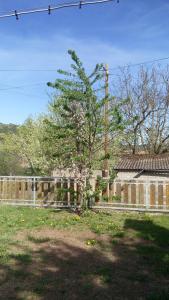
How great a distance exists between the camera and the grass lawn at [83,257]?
572cm

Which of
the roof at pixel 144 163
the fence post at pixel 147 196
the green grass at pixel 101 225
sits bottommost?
the green grass at pixel 101 225

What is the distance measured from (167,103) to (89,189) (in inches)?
1115

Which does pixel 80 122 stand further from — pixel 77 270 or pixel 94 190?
pixel 77 270

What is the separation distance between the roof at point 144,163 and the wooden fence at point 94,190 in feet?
56.4

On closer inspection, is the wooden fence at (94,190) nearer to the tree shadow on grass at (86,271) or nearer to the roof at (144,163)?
the tree shadow on grass at (86,271)

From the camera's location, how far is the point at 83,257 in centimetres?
768

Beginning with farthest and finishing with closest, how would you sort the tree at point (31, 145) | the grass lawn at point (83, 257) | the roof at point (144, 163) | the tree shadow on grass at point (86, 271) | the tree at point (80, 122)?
the roof at point (144, 163) < the tree at point (31, 145) < the tree at point (80, 122) < the grass lawn at point (83, 257) < the tree shadow on grass at point (86, 271)

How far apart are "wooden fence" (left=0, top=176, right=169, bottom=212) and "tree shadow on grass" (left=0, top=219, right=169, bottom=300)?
469 centimetres

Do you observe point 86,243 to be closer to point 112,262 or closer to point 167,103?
point 112,262

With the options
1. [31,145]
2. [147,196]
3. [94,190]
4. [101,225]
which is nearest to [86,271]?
[101,225]

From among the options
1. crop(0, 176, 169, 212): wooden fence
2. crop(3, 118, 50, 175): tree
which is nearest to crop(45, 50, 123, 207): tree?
crop(0, 176, 169, 212): wooden fence

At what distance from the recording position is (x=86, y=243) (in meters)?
8.84

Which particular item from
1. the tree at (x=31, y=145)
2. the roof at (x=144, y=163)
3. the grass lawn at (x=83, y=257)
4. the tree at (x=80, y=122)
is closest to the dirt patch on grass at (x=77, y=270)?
the grass lawn at (x=83, y=257)

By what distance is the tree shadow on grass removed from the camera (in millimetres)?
5598
